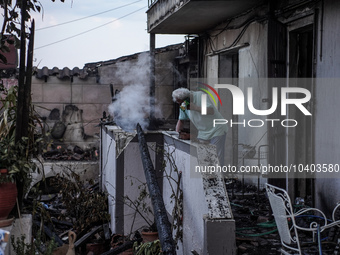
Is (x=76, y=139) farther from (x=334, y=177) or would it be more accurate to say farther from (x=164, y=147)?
(x=334, y=177)

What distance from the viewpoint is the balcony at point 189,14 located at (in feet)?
33.4

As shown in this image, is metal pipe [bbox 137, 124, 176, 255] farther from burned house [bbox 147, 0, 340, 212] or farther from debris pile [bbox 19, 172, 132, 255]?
debris pile [bbox 19, 172, 132, 255]

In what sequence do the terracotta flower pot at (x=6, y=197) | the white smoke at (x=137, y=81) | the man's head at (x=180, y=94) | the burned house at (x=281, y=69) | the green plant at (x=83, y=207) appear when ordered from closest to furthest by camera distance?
the terracotta flower pot at (x=6, y=197) → the burned house at (x=281, y=69) → the man's head at (x=180, y=94) → the green plant at (x=83, y=207) → the white smoke at (x=137, y=81)

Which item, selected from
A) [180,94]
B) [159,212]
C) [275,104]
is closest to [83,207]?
[180,94]

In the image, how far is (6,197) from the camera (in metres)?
4.21

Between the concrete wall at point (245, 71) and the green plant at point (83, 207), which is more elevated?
the concrete wall at point (245, 71)

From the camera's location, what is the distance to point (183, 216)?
22.3 ft

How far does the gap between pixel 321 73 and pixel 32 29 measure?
14.7 feet

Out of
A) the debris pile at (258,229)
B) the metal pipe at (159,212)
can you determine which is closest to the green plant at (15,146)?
the metal pipe at (159,212)

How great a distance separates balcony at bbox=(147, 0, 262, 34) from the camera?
10.2 meters

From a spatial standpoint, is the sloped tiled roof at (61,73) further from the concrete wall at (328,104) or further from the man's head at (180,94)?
the concrete wall at (328,104)

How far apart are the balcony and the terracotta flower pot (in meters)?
6.74

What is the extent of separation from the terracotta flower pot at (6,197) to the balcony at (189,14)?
22.1 ft

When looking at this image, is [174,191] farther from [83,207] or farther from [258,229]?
[83,207]
